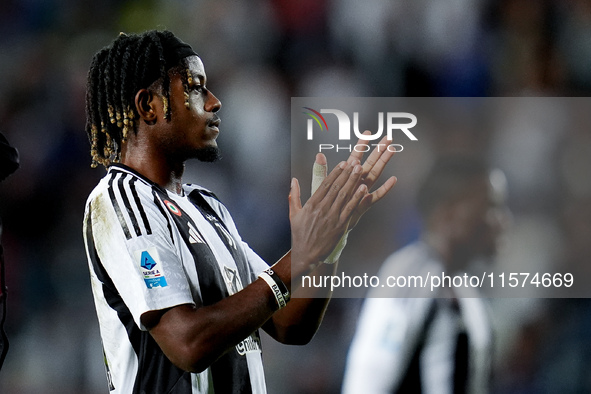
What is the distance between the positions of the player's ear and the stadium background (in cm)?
188

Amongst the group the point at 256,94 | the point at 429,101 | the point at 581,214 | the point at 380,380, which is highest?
the point at 256,94

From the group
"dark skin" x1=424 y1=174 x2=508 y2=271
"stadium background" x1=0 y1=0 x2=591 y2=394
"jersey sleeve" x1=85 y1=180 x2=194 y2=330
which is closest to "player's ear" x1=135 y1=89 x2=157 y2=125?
"jersey sleeve" x1=85 y1=180 x2=194 y2=330

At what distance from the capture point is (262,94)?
404 centimetres

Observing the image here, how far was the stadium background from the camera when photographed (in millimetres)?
3693

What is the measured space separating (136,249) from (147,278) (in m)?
0.08

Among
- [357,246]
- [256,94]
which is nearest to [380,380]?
[357,246]

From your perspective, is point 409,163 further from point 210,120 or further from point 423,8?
point 423,8

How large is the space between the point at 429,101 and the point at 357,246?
75cm

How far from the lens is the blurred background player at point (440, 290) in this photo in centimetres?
274

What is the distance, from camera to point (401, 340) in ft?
9.43

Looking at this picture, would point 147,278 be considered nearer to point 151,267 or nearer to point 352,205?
point 151,267

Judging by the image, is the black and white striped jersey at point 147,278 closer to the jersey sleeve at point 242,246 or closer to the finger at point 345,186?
the jersey sleeve at point 242,246

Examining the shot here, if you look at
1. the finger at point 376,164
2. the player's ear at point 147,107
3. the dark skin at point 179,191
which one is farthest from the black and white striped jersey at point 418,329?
the player's ear at point 147,107

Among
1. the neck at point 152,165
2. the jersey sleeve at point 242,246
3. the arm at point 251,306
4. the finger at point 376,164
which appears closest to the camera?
the arm at point 251,306
